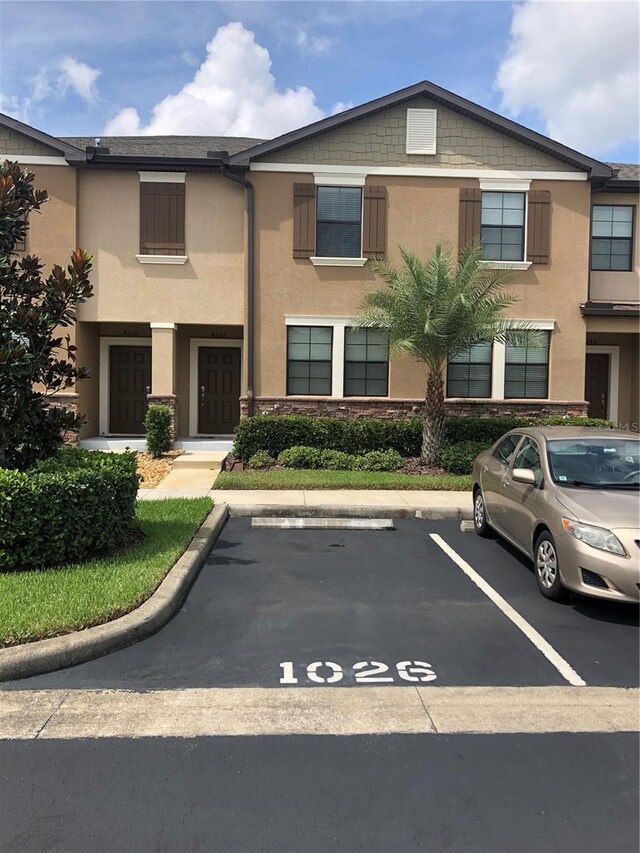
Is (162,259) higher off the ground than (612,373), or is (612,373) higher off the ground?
(162,259)

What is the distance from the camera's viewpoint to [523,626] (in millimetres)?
4898

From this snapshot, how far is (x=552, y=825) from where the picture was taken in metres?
2.71

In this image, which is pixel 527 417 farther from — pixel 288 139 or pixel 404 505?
pixel 288 139

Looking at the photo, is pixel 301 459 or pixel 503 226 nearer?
pixel 301 459

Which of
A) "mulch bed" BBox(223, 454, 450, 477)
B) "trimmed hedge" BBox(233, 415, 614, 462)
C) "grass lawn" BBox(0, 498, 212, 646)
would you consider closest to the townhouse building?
"trimmed hedge" BBox(233, 415, 614, 462)

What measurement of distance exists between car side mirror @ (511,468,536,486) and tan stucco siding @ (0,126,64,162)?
1280 centimetres

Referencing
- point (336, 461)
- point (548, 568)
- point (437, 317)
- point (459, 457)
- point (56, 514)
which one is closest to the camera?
point (548, 568)

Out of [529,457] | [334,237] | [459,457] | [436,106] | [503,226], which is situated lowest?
[459,457]

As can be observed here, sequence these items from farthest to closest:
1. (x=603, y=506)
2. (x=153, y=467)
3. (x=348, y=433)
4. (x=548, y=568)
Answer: (x=348, y=433) → (x=153, y=467) → (x=548, y=568) → (x=603, y=506)

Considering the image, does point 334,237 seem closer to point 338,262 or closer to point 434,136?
point 338,262

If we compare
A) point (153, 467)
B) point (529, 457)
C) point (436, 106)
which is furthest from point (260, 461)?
point (436, 106)

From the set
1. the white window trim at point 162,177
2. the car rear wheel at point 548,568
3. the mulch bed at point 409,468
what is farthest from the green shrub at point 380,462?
the white window trim at point 162,177

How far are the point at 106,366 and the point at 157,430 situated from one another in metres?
3.30

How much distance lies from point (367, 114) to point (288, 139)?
1860 mm
